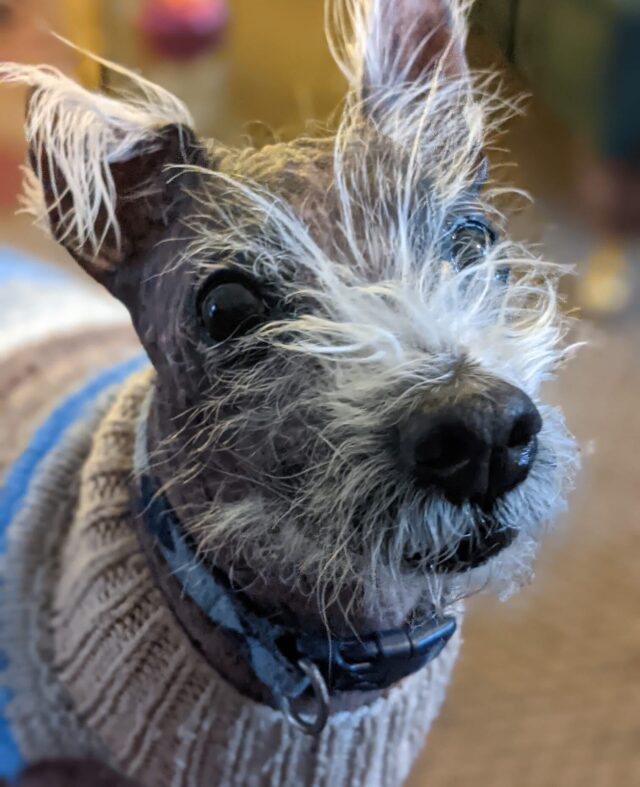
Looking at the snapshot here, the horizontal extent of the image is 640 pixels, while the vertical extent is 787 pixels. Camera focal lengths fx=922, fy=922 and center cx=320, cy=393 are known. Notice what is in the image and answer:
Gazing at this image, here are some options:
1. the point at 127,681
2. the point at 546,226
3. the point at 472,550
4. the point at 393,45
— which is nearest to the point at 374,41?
the point at 393,45

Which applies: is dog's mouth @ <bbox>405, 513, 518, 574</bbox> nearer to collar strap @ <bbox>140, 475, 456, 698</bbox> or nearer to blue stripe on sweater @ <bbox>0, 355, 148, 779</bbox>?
collar strap @ <bbox>140, 475, 456, 698</bbox>

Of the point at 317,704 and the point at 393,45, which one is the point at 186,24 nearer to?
the point at 393,45

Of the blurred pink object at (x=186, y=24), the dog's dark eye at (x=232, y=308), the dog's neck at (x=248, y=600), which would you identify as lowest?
the dog's neck at (x=248, y=600)

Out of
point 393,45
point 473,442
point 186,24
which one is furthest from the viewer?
point 186,24

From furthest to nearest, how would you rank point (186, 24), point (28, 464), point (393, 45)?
point (186, 24) < point (28, 464) < point (393, 45)

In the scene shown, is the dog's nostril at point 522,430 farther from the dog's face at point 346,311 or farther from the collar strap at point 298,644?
the collar strap at point 298,644

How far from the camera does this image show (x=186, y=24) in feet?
3.18

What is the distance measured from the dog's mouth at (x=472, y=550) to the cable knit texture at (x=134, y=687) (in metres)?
0.15

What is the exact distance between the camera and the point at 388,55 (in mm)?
433

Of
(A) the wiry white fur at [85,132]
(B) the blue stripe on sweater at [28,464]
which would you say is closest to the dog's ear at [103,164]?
(A) the wiry white fur at [85,132]

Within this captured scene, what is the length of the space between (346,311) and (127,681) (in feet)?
0.87

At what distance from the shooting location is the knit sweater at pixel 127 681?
495 mm

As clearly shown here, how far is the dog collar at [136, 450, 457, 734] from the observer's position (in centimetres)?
44

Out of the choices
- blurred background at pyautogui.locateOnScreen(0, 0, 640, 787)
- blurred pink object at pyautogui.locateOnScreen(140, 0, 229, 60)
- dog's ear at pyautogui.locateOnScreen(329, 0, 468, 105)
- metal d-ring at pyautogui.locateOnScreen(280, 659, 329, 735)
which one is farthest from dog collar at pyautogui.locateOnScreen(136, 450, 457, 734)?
blurred pink object at pyautogui.locateOnScreen(140, 0, 229, 60)
